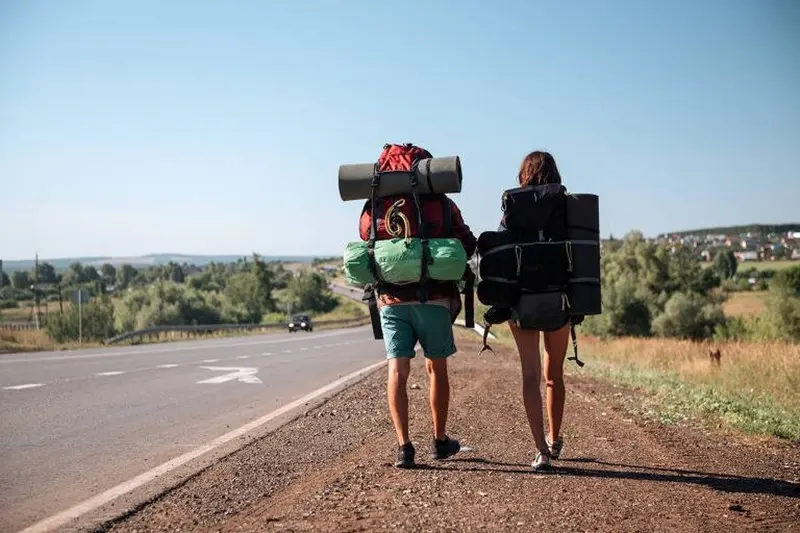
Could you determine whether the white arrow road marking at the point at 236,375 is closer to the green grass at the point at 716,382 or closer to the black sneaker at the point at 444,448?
the green grass at the point at 716,382

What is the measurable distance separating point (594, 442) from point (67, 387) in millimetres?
8408

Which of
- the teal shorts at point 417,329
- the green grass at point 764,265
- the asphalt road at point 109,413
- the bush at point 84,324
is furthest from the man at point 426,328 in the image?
the green grass at point 764,265

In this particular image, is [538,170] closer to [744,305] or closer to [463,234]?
[463,234]

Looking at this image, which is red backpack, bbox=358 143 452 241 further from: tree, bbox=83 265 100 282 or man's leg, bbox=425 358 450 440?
tree, bbox=83 265 100 282

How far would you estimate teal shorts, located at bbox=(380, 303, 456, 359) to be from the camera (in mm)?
6039

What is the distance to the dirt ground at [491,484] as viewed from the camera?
4.60 metres

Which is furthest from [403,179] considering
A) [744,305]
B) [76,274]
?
[76,274]

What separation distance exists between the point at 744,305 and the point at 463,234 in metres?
62.3

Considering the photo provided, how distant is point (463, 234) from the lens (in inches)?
243

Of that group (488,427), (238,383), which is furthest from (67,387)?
(488,427)

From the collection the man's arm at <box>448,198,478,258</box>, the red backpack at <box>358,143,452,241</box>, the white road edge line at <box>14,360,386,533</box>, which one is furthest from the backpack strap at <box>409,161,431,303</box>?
the white road edge line at <box>14,360,386,533</box>

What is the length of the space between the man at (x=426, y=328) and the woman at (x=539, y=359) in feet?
1.66

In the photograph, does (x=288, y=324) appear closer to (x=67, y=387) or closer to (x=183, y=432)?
(x=67, y=387)

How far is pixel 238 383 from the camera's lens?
13.8m
